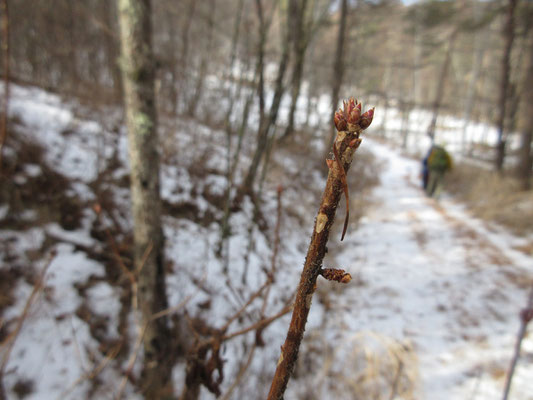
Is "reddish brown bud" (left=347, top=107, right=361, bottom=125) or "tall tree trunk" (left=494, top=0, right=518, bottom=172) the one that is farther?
"tall tree trunk" (left=494, top=0, right=518, bottom=172)

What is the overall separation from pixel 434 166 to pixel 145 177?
731 cm

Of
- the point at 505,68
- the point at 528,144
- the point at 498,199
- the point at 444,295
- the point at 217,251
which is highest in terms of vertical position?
the point at 505,68

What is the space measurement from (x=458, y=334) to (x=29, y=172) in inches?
216

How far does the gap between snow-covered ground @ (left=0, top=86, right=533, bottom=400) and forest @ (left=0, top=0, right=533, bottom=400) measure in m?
0.02

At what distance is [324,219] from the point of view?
0.33 meters

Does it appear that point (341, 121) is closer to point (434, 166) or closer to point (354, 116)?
point (354, 116)

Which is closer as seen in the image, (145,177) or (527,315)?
(527,315)

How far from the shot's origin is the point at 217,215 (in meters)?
4.17

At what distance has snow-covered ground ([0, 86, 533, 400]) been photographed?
7.83 ft

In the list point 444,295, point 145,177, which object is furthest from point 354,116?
point 444,295

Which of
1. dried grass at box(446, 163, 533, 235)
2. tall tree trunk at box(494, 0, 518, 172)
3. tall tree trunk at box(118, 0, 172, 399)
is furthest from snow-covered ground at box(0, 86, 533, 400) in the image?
tall tree trunk at box(494, 0, 518, 172)

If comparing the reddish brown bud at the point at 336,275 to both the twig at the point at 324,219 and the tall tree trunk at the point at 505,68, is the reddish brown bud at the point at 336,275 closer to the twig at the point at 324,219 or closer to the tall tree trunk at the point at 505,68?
the twig at the point at 324,219

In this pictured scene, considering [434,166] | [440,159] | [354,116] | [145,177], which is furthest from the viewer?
[434,166]

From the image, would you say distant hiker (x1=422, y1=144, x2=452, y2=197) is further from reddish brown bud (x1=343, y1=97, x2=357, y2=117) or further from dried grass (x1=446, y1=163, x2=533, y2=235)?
reddish brown bud (x1=343, y1=97, x2=357, y2=117)
